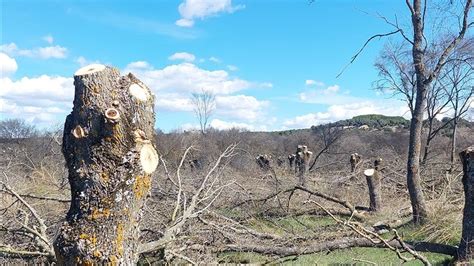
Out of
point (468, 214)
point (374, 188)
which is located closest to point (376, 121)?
point (374, 188)

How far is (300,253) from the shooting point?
685 cm

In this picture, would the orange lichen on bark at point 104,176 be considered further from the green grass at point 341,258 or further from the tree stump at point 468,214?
the tree stump at point 468,214

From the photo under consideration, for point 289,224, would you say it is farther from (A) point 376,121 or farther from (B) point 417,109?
(A) point 376,121

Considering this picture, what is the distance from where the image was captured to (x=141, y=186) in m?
2.79

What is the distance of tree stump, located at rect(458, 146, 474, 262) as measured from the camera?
5922mm

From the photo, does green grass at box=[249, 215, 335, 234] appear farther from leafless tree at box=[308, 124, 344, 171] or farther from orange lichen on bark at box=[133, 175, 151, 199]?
leafless tree at box=[308, 124, 344, 171]

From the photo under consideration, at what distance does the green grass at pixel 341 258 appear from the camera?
6758 millimetres

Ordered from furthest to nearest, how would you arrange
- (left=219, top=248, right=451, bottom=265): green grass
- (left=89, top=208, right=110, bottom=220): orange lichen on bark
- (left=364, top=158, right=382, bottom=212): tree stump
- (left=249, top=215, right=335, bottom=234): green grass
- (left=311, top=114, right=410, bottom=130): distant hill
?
(left=311, top=114, right=410, bottom=130): distant hill → (left=364, top=158, right=382, bottom=212): tree stump → (left=249, top=215, right=335, bottom=234): green grass → (left=219, top=248, right=451, bottom=265): green grass → (left=89, top=208, right=110, bottom=220): orange lichen on bark

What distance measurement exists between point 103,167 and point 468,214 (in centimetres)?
502

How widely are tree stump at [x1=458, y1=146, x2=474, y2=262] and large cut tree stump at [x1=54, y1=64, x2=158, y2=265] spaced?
4712 mm

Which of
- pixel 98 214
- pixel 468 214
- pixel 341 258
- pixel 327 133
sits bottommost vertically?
pixel 341 258

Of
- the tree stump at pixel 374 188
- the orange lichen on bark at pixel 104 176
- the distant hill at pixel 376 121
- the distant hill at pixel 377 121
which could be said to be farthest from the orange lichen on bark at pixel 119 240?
the distant hill at pixel 377 121

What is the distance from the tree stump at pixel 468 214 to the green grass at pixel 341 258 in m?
0.66

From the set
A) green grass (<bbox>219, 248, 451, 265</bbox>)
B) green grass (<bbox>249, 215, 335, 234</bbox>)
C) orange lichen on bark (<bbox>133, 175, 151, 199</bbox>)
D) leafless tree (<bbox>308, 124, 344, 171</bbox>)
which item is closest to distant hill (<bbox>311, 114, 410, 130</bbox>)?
leafless tree (<bbox>308, 124, 344, 171</bbox>)
